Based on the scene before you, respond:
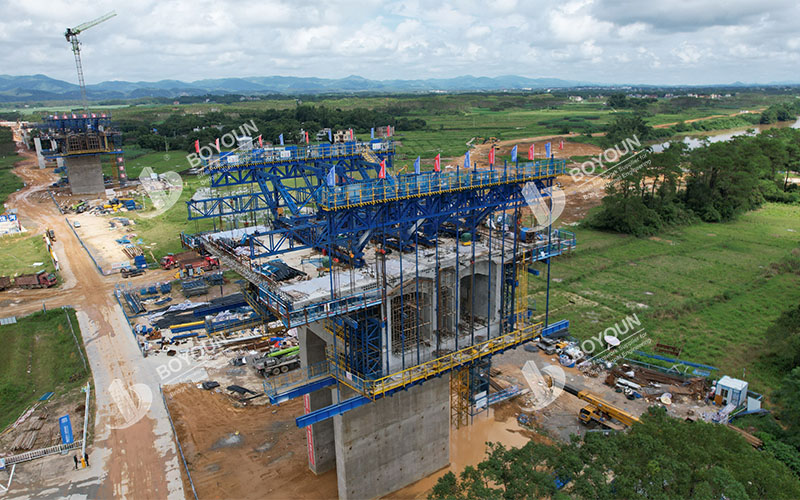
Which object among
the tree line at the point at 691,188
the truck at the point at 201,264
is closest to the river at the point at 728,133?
the tree line at the point at 691,188

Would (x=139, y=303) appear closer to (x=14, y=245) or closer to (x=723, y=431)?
(x=14, y=245)

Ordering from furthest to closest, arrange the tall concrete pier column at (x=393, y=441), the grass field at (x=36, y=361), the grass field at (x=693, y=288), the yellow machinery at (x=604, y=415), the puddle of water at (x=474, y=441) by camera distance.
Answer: the grass field at (x=693, y=288), the grass field at (x=36, y=361), the yellow machinery at (x=604, y=415), the puddle of water at (x=474, y=441), the tall concrete pier column at (x=393, y=441)

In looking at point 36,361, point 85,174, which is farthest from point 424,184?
point 85,174

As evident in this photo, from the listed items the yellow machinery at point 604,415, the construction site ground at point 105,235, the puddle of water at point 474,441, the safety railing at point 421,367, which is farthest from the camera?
the construction site ground at point 105,235

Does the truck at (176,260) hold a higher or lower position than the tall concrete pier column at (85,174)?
lower

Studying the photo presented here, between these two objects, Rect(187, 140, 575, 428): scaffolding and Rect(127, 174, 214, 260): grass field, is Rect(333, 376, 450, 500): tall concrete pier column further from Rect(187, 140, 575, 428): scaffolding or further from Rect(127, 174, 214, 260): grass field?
Rect(127, 174, 214, 260): grass field

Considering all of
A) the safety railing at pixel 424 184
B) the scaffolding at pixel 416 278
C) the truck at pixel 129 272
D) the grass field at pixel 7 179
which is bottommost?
the truck at pixel 129 272

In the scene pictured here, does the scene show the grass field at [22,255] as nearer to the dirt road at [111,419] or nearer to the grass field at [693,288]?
the dirt road at [111,419]
